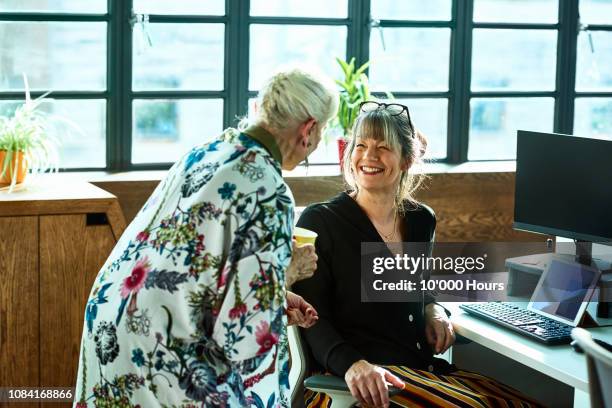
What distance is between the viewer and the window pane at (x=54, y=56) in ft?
13.0

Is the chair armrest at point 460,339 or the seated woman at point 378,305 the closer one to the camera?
the seated woman at point 378,305

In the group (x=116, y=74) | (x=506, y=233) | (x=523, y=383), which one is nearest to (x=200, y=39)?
(x=116, y=74)

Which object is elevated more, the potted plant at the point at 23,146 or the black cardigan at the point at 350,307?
the potted plant at the point at 23,146

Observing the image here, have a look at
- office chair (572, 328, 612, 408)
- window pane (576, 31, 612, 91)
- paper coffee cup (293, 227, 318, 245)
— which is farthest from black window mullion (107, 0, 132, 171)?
office chair (572, 328, 612, 408)

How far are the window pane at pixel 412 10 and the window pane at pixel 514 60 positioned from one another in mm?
214

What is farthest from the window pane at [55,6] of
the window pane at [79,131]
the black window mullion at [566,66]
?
the black window mullion at [566,66]

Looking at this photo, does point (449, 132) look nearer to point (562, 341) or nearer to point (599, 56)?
point (599, 56)

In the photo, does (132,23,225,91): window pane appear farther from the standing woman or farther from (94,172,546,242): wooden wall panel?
the standing woman

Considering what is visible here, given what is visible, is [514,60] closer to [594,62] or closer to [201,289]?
[594,62]

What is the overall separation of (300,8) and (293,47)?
186mm

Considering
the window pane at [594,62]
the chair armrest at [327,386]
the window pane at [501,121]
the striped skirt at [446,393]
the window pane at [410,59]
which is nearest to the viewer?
the chair armrest at [327,386]

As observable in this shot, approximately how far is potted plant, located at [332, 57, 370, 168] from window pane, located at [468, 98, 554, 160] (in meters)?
0.79

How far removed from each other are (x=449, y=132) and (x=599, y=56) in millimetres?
988

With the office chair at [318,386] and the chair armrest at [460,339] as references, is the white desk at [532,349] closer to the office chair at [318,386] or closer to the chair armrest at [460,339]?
the chair armrest at [460,339]
